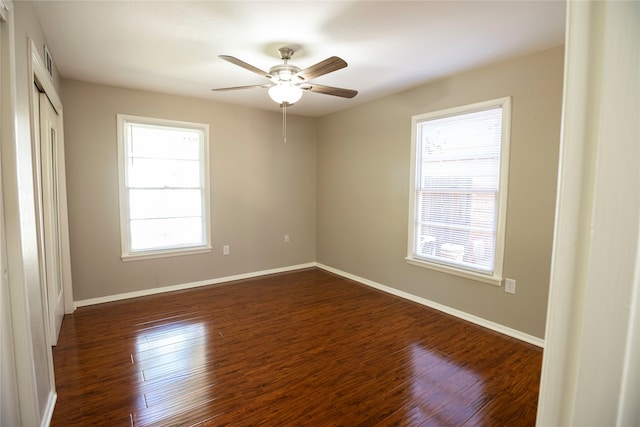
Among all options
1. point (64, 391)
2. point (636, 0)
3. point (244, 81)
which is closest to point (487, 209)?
point (244, 81)

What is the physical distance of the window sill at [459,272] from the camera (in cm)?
306

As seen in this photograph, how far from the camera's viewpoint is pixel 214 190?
4.36 metres

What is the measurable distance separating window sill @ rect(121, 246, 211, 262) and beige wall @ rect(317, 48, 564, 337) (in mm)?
1937

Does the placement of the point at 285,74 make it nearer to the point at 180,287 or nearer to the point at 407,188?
the point at 407,188

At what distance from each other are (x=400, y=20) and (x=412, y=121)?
5.31 feet

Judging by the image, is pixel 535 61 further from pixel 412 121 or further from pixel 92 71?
pixel 92 71

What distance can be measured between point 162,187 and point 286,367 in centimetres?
285

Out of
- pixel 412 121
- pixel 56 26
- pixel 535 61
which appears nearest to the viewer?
pixel 56 26

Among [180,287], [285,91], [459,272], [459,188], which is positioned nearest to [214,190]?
[180,287]

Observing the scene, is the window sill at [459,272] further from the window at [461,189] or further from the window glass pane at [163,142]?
the window glass pane at [163,142]

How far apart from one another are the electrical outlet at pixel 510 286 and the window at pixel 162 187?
3.59 metres

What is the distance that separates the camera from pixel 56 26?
230 centimetres

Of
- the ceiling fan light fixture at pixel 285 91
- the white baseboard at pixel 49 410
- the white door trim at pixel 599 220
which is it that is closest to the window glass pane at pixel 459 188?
the ceiling fan light fixture at pixel 285 91

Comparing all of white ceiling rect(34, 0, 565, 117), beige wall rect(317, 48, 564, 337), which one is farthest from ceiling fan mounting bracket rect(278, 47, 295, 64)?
beige wall rect(317, 48, 564, 337)
